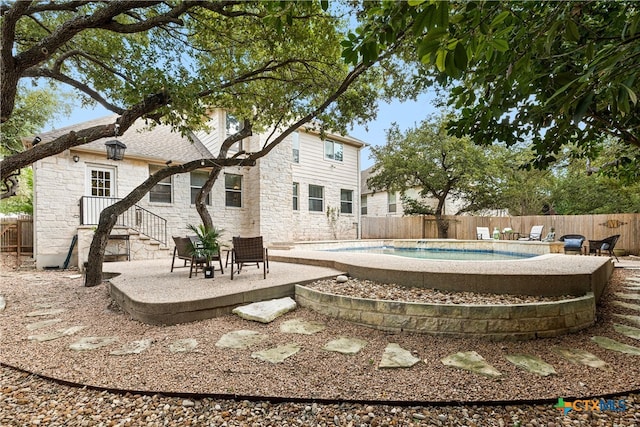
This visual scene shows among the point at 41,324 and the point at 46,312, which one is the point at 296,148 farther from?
A: the point at 41,324

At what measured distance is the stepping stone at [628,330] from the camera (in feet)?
10.8

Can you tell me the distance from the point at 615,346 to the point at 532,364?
1.13m

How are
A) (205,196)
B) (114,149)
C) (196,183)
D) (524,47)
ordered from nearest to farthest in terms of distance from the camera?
(524,47) < (114,149) < (205,196) < (196,183)

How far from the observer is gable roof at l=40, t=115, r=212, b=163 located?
914cm

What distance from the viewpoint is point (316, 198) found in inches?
563

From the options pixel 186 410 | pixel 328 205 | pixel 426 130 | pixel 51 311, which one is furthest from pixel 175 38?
pixel 426 130

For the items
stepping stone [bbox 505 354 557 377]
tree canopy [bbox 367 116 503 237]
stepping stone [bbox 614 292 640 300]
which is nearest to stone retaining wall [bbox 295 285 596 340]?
stepping stone [bbox 505 354 557 377]

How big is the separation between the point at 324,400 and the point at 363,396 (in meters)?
0.29

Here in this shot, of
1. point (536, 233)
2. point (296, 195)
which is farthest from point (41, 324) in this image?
point (536, 233)

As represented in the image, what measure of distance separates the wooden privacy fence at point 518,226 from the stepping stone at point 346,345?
12492mm

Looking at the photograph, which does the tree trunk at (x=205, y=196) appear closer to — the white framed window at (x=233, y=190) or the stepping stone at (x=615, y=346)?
the white framed window at (x=233, y=190)

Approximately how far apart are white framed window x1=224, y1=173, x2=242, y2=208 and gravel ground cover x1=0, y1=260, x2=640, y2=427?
8613 mm

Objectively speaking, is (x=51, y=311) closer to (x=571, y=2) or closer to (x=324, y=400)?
(x=324, y=400)

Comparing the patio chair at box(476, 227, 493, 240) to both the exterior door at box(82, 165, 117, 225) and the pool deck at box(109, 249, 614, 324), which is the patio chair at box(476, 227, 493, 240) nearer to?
the pool deck at box(109, 249, 614, 324)
